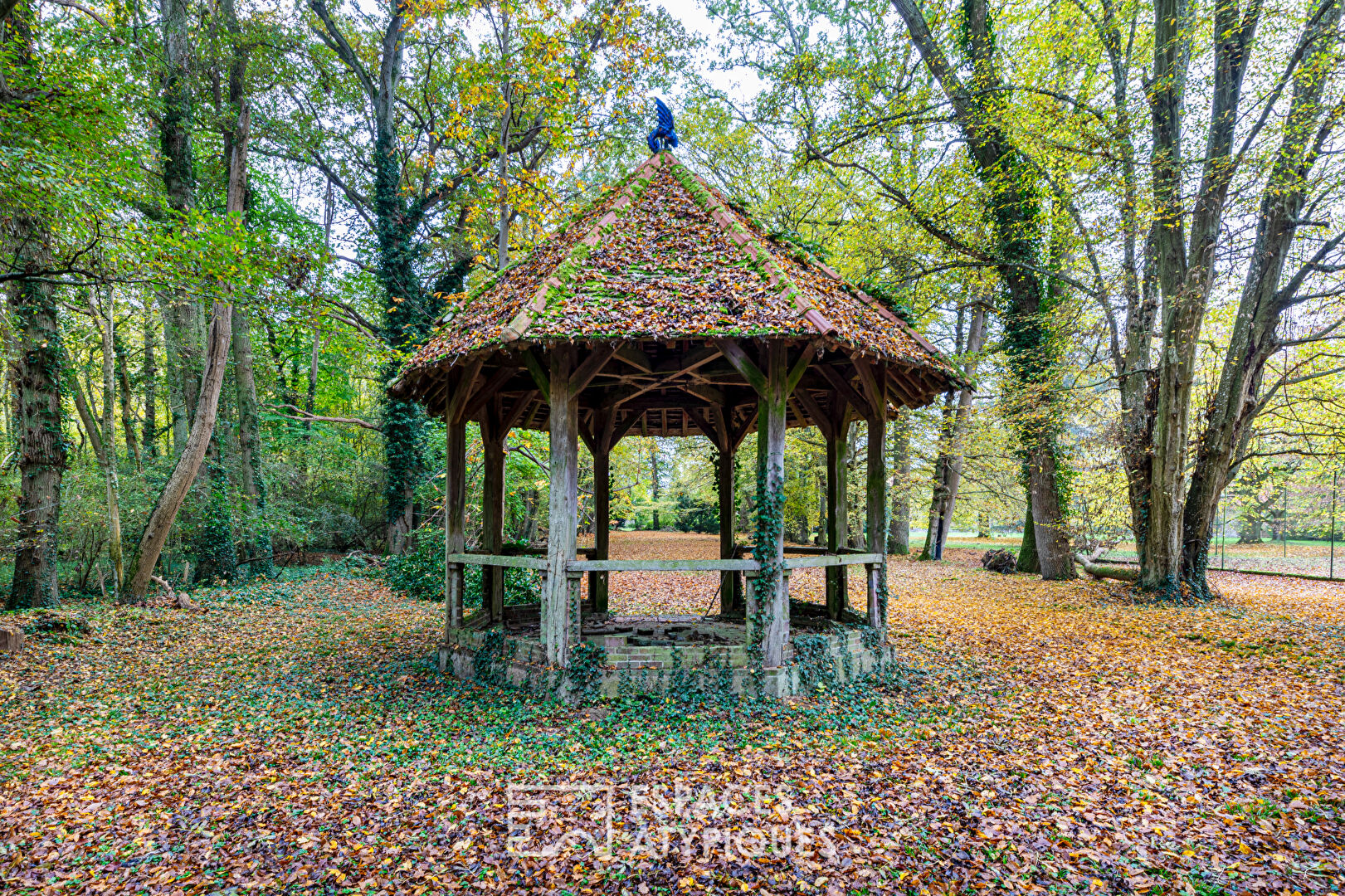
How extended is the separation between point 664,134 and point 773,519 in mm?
5418

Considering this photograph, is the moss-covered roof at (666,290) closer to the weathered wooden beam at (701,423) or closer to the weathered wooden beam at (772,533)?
the weathered wooden beam at (772,533)

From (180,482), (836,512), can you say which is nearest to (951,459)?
(836,512)

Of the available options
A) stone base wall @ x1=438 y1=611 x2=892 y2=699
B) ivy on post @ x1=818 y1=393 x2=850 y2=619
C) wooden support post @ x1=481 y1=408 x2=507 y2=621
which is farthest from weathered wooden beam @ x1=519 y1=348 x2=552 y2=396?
ivy on post @ x1=818 y1=393 x2=850 y2=619

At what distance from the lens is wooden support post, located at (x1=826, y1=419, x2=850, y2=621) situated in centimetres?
785

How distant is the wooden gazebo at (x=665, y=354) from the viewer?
564cm

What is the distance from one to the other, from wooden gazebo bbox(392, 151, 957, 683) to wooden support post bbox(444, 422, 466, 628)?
2cm

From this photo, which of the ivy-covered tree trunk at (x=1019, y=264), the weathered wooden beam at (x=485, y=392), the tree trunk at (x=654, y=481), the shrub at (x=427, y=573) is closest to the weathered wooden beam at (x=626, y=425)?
the weathered wooden beam at (x=485, y=392)

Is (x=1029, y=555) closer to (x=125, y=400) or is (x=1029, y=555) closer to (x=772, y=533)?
(x=772, y=533)

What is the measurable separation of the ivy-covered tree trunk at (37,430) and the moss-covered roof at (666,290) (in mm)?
7147

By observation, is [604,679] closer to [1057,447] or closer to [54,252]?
[54,252]

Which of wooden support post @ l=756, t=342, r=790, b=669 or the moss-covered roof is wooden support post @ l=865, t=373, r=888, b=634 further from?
wooden support post @ l=756, t=342, r=790, b=669

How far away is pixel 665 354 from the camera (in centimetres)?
760

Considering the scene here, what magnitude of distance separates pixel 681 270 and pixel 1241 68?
1144 centimetres

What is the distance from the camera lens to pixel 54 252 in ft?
28.8
